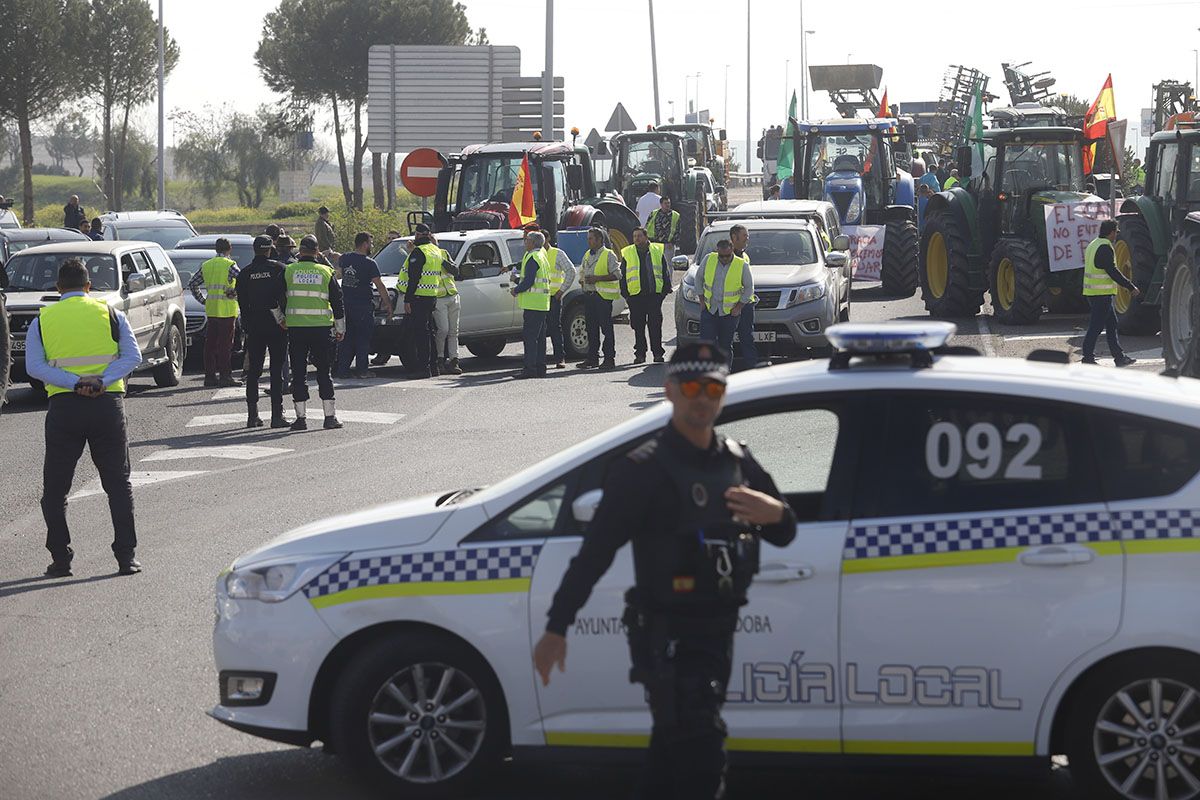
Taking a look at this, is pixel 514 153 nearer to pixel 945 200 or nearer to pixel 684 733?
pixel 945 200

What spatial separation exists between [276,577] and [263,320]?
1099cm

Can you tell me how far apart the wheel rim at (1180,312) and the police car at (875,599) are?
12.0 m

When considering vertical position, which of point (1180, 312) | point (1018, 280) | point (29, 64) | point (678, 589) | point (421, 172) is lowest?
point (678, 589)

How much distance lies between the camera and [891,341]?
5816 millimetres

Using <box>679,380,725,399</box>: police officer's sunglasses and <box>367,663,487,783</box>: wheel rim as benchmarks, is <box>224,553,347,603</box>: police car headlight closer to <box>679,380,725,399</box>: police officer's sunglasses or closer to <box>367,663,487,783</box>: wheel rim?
<box>367,663,487,783</box>: wheel rim

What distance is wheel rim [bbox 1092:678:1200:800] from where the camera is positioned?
5398 millimetres

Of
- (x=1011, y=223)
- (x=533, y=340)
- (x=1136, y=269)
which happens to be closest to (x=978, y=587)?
(x=533, y=340)

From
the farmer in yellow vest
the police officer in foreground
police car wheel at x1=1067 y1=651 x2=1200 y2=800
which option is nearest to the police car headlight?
the police officer in foreground

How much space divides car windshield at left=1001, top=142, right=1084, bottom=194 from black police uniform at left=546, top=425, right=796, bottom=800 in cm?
2060

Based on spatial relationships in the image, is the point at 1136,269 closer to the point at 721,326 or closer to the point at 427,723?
the point at 721,326

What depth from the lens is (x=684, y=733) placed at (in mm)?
4559

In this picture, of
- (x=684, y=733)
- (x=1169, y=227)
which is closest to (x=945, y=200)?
(x=1169, y=227)

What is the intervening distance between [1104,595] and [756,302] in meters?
14.4

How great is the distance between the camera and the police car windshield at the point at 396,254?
73.3 ft
